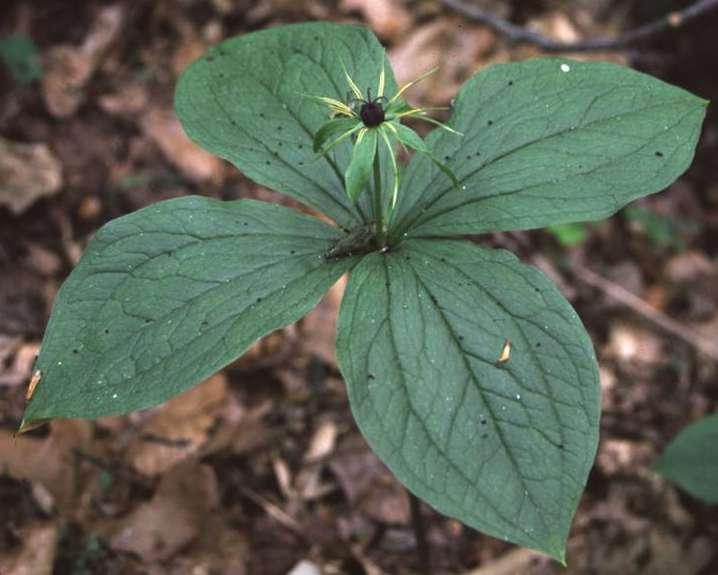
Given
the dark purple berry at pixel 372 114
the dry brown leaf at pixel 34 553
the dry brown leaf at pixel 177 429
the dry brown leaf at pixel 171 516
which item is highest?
the dark purple berry at pixel 372 114

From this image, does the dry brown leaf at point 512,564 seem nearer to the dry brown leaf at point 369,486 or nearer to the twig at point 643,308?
the dry brown leaf at point 369,486

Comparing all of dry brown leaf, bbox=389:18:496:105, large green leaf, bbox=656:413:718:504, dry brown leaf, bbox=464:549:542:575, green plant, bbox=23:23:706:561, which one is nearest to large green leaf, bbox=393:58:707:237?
green plant, bbox=23:23:706:561

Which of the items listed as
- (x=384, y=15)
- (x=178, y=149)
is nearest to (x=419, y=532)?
(x=178, y=149)

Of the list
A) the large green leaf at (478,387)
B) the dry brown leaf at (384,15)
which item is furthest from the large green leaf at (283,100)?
the dry brown leaf at (384,15)

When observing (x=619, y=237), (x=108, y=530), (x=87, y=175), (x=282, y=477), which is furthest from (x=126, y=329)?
(x=619, y=237)

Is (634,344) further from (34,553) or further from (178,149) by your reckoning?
(34,553)

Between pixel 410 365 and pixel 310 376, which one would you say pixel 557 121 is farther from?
pixel 310 376
